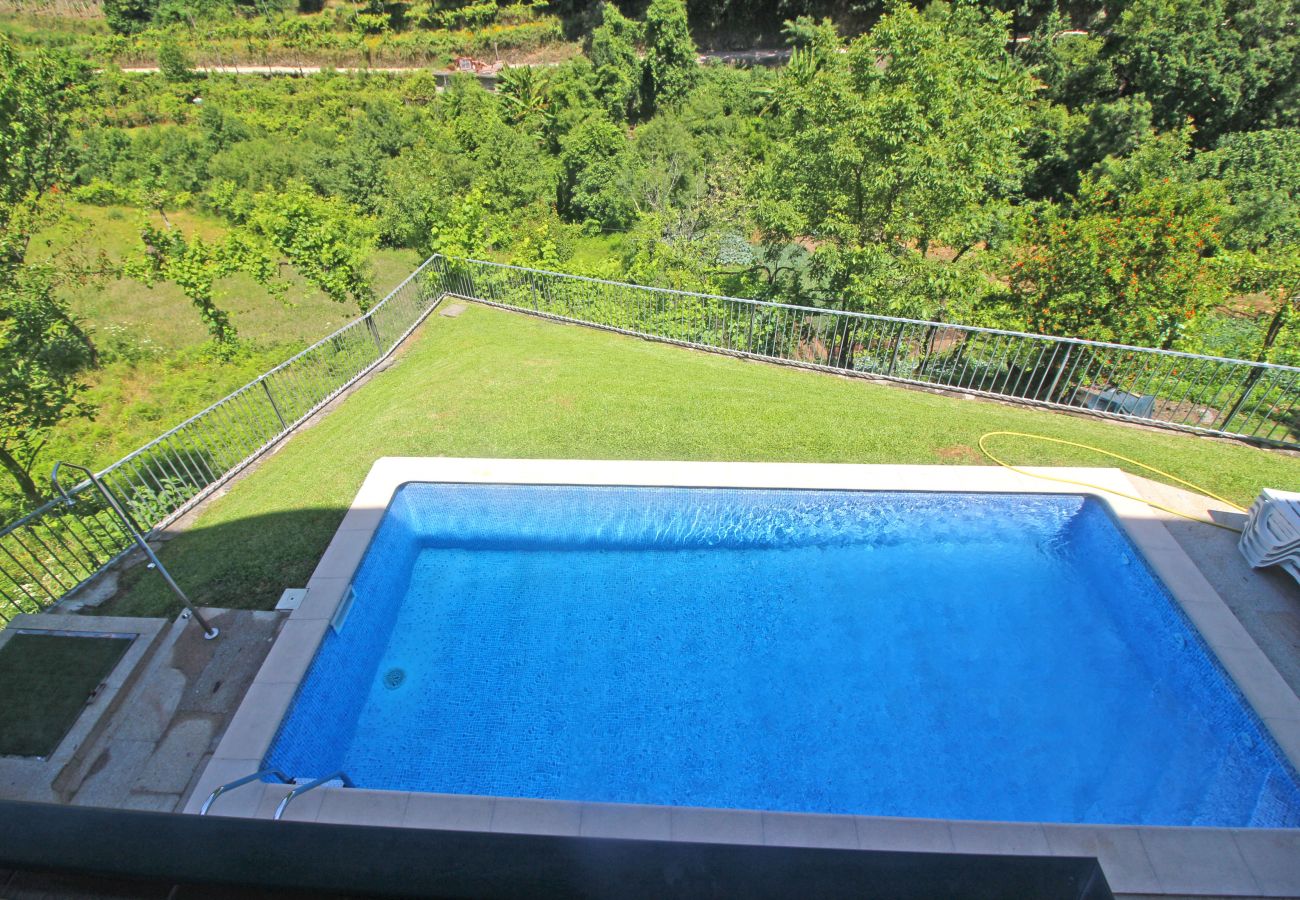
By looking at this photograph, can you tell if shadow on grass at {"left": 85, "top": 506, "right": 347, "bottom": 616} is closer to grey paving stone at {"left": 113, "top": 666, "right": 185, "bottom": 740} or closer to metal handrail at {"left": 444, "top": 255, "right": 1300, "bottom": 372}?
grey paving stone at {"left": 113, "top": 666, "right": 185, "bottom": 740}

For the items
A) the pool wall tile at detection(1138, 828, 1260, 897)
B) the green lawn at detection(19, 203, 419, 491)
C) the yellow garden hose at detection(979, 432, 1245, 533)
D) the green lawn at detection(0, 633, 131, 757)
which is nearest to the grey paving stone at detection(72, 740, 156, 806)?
the green lawn at detection(0, 633, 131, 757)

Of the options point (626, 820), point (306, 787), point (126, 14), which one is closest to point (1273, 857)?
point (626, 820)

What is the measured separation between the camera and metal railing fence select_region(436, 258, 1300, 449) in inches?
341

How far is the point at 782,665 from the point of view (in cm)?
673

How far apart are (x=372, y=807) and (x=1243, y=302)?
2876 cm

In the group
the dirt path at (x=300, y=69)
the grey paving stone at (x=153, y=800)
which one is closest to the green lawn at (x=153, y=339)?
the grey paving stone at (x=153, y=800)

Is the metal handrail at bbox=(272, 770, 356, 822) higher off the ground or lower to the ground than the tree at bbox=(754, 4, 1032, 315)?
lower

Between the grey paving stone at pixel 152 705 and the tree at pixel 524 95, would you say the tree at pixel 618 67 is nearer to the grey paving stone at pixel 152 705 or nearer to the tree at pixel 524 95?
the tree at pixel 524 95

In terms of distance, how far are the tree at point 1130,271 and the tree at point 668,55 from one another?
26.1 meters

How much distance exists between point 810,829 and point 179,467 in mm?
9449

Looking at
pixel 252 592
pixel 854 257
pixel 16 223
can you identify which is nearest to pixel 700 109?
pixel 854 257

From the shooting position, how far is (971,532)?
8.02 meters

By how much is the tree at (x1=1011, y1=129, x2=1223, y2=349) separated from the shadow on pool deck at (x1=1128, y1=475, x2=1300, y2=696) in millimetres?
3774

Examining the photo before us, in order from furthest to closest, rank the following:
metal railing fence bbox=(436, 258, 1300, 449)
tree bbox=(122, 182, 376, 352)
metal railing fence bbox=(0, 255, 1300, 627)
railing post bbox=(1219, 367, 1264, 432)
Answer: tree bbox=(122, 182, 376, 352), metal railing fence bbox=(436, 258, 1300, 449), railing post bbox=(1219, 367, 1264, 432), metal railing fence bbox=(0, 255, 1300, 627)
